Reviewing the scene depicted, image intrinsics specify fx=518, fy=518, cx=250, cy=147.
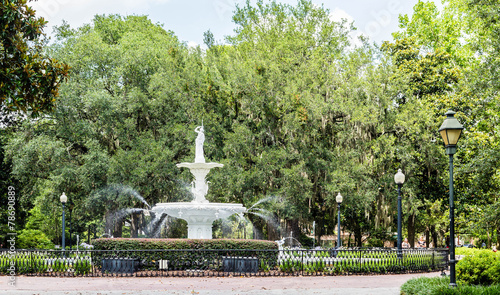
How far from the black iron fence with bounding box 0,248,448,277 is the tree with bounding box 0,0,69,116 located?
679 centimetres

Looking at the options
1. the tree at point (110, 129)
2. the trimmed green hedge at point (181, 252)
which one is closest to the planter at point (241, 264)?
the trimmed green hedge at point (181, 252)

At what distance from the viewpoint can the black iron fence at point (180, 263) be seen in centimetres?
1675

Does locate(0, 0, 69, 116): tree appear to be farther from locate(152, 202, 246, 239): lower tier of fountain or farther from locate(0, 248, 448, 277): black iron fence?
locate(152, 202, 246, 239): lower tier of fountain

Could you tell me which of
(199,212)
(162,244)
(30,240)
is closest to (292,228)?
(199,212)

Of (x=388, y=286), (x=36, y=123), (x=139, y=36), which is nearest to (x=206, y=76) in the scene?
(x=139, y=36)

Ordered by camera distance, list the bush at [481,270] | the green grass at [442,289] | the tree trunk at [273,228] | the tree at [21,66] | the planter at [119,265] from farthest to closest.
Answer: the tree trunk at [273,228]
the planter at [119,265]
the bush at [481,270]
the tree at [21,66]
the green grass at [442,289]

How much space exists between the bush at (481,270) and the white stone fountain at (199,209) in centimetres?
882

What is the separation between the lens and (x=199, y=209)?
18.7m

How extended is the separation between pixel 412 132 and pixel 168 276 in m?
18.2

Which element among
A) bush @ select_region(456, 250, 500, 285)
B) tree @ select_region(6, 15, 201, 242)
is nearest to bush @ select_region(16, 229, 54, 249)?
tree @ select_region(6, 15, 201, 242)

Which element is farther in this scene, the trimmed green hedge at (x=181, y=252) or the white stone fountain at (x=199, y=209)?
the white stone fountain at (x=199, y=209)

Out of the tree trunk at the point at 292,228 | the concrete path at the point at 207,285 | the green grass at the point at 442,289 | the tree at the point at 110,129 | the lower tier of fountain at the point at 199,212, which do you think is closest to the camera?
the green grass at the point at 442,289

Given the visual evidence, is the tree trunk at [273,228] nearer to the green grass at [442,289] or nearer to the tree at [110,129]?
the tree at [110,129]

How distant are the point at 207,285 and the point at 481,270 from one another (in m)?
6.84
